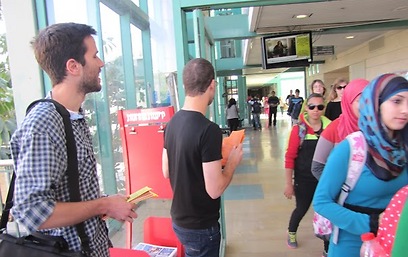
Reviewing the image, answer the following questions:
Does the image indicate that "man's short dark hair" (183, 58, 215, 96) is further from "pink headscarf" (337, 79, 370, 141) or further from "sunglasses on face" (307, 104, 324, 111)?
"sunglasses on face" (307, 104, 324, 111)

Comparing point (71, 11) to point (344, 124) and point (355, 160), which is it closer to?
point (344, 124)

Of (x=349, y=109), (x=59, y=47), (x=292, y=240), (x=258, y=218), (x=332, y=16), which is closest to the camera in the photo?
(x=59, y=47)

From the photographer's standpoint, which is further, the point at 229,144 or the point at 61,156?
the point at 229,144

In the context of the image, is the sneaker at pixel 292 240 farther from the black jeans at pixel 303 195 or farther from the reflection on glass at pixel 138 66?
the reflection on glass at pixel 138 66

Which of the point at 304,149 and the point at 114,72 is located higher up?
the point at 114,72

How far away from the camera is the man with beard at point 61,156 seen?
1.00m

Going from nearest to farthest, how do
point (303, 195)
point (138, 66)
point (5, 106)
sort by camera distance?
→ point (5, 106) → point (303, 195) → point (138, 66)

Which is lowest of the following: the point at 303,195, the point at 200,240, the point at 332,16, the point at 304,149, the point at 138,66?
the point at 303,195

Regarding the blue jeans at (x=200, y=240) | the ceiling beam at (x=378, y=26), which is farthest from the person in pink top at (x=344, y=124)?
the ceiling beam at (x=378, y=26)

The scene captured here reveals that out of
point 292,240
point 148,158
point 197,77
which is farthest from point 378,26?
point 197,77

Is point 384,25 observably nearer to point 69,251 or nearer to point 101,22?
point 101,22

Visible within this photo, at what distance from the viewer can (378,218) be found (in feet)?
4.36

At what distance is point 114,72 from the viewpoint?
3.96m

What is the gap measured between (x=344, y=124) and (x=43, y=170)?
1600 millimetres
